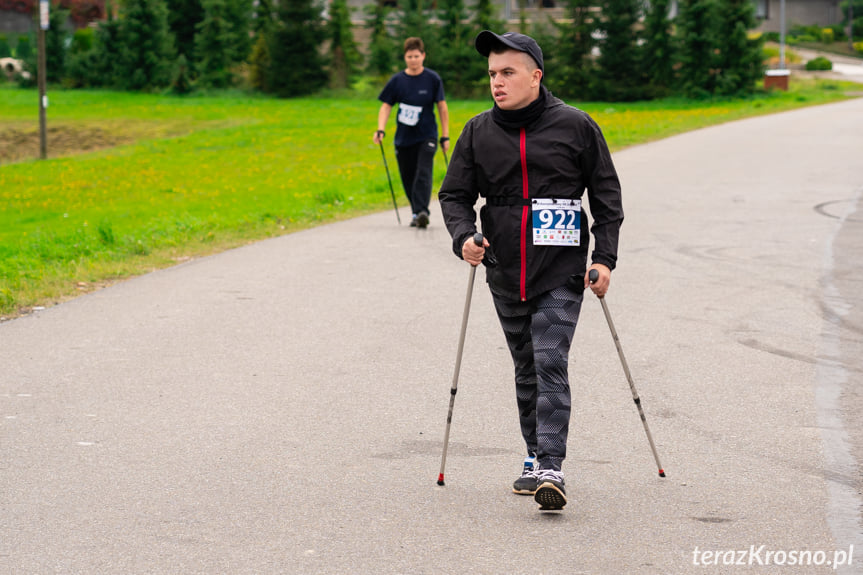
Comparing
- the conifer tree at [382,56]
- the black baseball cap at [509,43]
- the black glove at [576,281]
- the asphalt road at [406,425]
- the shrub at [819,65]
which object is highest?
the conifer tree at [382,56]

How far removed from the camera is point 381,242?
1272cm

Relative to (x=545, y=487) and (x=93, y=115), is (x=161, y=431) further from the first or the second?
(x=93, y=115)

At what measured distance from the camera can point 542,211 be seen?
4.91 meters

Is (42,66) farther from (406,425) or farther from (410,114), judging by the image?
(406,425)

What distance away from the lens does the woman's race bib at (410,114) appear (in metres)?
13.2

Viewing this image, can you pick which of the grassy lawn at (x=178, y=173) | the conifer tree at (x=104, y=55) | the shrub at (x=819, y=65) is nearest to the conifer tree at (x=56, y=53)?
the conifer tree at (x=104, y=55)

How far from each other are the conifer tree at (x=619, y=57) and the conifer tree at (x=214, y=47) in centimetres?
1947

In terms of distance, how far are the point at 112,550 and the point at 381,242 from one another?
27.6 feet

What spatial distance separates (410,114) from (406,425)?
751cm

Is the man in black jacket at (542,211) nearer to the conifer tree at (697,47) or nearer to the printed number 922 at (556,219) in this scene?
the printed number 922 at (556,219)

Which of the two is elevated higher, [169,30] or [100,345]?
[169,30]

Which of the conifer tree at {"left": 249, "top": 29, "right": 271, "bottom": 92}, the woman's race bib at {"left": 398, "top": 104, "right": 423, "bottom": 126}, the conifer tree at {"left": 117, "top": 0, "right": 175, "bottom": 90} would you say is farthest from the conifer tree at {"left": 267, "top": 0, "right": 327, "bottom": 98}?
the woman's race bib at {"left": 398, "top": 104, "right": 423, "bottom": 126}

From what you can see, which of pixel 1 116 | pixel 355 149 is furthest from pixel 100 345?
pixel 1 116

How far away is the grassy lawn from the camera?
12.9 m
